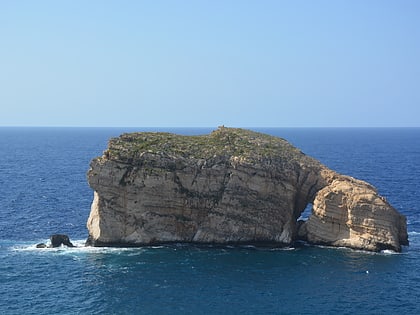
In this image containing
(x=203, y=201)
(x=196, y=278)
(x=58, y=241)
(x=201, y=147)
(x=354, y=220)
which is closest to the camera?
(x=196, y=278)

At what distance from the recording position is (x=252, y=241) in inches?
3157

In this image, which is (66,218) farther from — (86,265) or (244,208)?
(244,208)

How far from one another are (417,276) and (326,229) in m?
16.7

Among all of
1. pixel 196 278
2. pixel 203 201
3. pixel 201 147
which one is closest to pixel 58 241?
pixel 203 201

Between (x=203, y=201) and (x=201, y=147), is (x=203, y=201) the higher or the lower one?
the lower one

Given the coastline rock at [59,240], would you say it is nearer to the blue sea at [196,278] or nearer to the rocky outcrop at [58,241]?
the rocky outcrop at [58,241]

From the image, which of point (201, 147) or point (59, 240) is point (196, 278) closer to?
point (59, 240)

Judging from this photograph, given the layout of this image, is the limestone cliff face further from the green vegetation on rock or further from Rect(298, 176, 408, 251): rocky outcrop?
the green vegetation on rock

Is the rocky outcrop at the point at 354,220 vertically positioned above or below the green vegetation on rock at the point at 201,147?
below

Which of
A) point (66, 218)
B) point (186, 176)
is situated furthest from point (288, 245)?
point (66, 218)

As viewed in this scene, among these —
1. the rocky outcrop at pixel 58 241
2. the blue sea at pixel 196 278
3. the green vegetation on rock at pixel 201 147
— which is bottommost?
the blue sea at pixel 196 278

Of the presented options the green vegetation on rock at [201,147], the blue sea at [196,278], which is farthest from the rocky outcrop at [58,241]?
the green vegetation on rock at [201,147]

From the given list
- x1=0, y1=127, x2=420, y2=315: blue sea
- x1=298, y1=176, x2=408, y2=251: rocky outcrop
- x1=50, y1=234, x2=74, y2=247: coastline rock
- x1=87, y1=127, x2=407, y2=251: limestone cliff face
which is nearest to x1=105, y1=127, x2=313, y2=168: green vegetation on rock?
x1=87, y1=127, x2=407, y2=251: limestone cliff face

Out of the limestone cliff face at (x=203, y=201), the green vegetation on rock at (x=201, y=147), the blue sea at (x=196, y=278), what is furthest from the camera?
the green vegetation on rock at (x=201, y=147)
